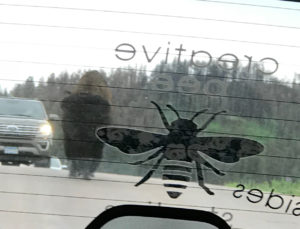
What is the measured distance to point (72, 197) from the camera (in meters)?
1.44

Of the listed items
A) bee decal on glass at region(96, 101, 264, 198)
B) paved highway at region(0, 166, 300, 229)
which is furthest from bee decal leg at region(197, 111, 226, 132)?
paved highway at region(0, 166, 300, 229)

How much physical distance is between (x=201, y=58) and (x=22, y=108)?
2.42ft

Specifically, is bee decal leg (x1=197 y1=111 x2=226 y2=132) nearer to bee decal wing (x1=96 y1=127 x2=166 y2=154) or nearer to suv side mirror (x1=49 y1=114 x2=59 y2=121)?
bee decal wing (x1=96 y1=127 x2=166 y2=154)

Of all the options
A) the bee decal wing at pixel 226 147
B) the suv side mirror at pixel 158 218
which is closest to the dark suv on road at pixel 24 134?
the suv side mirror at pixel 158 218

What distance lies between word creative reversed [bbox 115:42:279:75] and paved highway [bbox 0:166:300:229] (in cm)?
48

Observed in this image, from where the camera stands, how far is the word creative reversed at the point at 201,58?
1434 millimetres

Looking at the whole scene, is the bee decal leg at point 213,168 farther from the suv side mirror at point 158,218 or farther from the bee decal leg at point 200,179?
the suv side mirror at point 158,218

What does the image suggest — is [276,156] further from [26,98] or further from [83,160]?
[26,98]

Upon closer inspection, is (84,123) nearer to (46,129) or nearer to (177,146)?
(46,129)

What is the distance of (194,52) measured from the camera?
145 centimetres

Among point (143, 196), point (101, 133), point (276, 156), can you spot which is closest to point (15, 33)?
point (101, 133)

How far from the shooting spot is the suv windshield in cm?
142

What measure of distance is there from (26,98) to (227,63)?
814 millimetres

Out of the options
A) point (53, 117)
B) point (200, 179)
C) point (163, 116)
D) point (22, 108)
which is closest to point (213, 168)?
point (200, 179)
